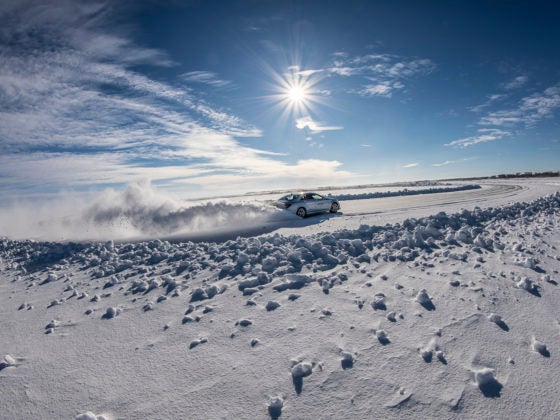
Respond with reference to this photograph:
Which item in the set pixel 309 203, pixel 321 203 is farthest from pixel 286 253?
pixel 321 203

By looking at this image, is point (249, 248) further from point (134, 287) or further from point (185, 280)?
point (134, 287)

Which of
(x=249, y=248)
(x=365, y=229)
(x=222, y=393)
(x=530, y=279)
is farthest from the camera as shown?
(x=365, y=229)

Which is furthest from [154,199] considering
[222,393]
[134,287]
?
[222,393]

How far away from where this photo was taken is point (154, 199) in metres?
16.6

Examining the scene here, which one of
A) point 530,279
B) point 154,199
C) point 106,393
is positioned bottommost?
point 106,393

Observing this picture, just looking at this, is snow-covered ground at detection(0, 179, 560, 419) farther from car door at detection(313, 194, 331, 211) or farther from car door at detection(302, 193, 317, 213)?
car door at detection(313, 194, 331, 211)

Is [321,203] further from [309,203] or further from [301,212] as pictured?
[301,212]

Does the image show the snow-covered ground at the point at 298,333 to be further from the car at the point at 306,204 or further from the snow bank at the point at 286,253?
the car at the point at 306,204

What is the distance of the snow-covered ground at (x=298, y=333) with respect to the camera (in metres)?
2.50

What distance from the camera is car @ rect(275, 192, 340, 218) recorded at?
16.7 m

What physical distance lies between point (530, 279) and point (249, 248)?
5.05m

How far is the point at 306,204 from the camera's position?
16.7 meters

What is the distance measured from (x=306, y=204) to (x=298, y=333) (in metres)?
13.5

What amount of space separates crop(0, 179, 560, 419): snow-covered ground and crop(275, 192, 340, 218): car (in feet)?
32.0
